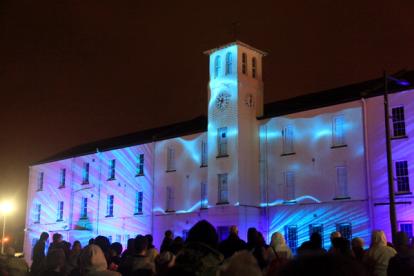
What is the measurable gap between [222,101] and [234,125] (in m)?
2.07

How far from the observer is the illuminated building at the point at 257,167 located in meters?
30.9

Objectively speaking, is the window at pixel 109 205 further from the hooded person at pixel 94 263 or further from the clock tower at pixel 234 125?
the hooded person at pixel 94 263

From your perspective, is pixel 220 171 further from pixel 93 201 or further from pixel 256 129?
pixel 93 201

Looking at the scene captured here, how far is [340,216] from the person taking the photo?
31.8 m

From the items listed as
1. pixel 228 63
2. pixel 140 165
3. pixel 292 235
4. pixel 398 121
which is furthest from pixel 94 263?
pixel 140 165

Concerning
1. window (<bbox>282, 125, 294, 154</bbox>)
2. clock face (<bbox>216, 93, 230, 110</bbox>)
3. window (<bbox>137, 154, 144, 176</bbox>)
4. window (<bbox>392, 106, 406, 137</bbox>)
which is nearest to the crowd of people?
window (<bbox>392, 106, 406, 137</bbox>)

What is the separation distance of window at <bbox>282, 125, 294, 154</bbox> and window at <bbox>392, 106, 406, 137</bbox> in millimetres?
6720

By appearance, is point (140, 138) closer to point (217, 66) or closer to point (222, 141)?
point (217, 66)

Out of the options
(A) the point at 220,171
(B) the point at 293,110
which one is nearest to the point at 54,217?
(A) the point at 220,171

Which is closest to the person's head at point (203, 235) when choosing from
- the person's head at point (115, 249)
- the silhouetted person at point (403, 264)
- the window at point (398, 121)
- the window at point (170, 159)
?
the silhouetted person at point (403, 264)

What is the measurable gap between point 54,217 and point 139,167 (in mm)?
13621

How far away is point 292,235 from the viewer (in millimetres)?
33844

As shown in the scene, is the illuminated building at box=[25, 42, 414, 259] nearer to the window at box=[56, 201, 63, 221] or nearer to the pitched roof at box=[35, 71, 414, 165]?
the pitched roof at box=[35, 71, 414, 165]

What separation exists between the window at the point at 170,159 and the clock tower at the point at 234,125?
17.0 feet
